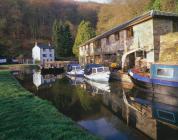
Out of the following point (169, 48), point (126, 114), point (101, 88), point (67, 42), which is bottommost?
point (126, 114)

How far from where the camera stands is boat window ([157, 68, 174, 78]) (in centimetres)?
1803

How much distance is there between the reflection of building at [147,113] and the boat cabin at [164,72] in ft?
6.43

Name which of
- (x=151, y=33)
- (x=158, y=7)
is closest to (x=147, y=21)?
(x=151, y=33)

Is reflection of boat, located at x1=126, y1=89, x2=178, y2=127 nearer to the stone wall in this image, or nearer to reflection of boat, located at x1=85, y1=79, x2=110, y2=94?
reflection of boat, located at x1=85, y1=79, x2=110, y2=94

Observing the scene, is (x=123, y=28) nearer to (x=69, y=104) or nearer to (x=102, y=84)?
(x=102, y=84)

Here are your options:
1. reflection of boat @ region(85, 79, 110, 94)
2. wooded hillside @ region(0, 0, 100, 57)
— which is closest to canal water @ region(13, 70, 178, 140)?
reflection of boat @ region(85, 79, 110, 94)

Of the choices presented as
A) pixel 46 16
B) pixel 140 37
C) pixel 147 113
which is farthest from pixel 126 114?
pixel 46 16

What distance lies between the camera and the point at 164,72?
61.4 ft

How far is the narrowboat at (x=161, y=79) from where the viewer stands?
57.5 ft

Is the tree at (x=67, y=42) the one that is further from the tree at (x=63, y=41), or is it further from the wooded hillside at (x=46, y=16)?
the wooded hillside at (x=46, y=16)

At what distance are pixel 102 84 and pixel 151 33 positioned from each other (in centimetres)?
801

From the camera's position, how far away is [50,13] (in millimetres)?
132875

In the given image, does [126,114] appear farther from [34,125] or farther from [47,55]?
[47,55]

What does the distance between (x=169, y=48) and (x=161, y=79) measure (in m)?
5.53
